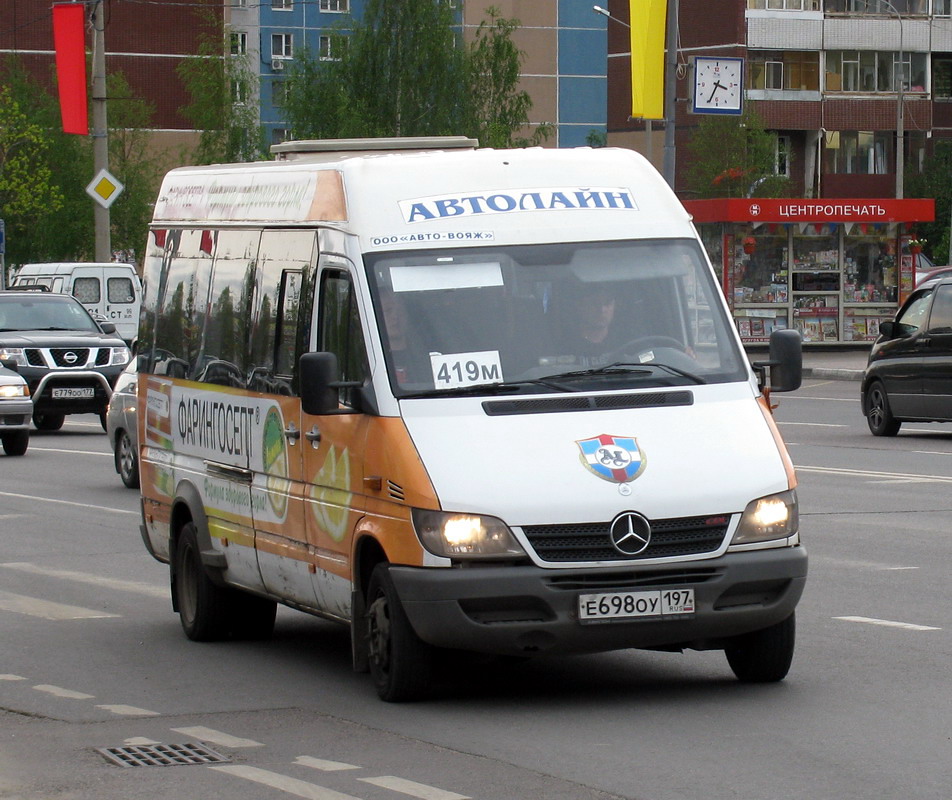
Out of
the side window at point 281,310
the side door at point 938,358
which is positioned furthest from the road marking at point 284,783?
the side door at point 938,358

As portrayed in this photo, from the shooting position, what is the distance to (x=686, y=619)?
822 cm

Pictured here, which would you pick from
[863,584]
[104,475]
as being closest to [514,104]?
[104,475]

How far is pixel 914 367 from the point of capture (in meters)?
24.8

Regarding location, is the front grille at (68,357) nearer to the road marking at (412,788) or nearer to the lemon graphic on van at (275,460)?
the lemon graphic on van at (275,460)

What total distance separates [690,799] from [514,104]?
66.0 m

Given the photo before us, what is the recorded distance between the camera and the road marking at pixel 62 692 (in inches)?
356

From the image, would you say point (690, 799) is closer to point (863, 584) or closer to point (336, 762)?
point (336, 762)

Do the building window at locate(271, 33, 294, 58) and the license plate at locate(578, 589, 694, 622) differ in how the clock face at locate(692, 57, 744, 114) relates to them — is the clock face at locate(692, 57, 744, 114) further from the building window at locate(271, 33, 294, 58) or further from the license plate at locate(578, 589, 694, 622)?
the building window at locate(271, 33, 294, 58)

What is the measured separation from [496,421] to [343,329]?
1.01 meters

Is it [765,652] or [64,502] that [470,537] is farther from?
[64,502]

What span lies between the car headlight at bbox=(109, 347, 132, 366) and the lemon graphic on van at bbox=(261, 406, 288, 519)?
2034 cm

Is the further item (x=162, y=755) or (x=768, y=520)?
(x=768, y=520)

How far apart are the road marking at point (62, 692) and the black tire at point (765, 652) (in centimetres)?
272

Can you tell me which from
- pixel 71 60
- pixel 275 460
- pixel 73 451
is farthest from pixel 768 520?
pixel 71 60
